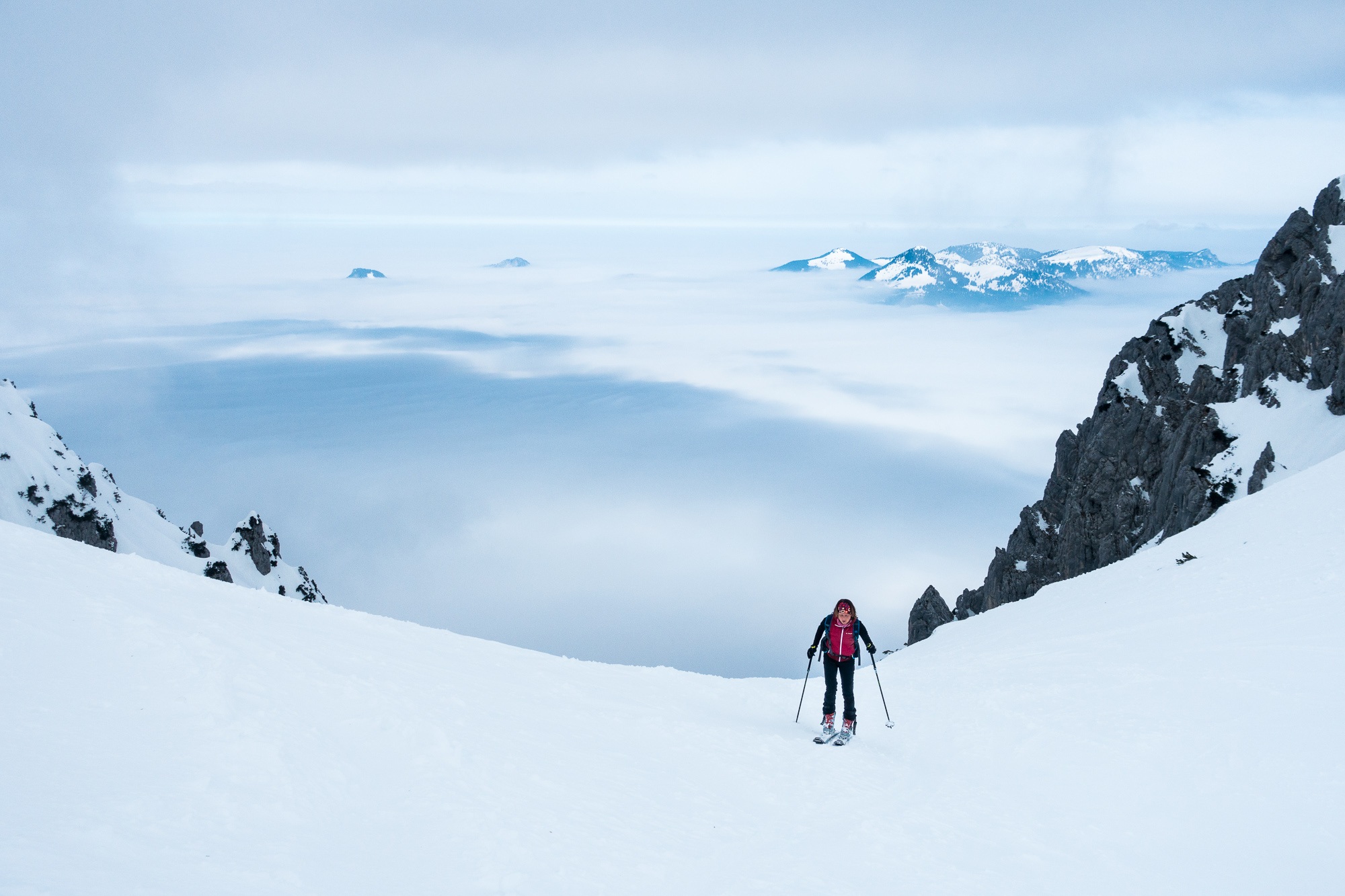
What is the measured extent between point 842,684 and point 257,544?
92902mm

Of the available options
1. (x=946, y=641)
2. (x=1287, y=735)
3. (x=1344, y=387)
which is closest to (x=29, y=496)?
(x=946, y=641)

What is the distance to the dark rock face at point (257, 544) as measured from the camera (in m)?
87.5

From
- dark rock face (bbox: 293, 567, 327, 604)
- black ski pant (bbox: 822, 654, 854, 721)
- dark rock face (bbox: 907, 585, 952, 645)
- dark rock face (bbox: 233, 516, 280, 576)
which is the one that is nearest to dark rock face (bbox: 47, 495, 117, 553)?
dark rock face (bbox: 233, 516, 280, 576)

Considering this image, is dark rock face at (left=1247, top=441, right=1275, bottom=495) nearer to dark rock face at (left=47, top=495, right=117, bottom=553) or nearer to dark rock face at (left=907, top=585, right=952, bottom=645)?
dark rock face at (left=907, top=585, right=952, bottom=645)

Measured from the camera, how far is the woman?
1214 cm

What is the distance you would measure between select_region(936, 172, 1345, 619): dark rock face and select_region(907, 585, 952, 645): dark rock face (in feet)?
17.2

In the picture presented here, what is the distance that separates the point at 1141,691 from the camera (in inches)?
517

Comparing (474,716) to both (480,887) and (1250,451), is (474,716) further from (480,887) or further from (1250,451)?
(1250,451)

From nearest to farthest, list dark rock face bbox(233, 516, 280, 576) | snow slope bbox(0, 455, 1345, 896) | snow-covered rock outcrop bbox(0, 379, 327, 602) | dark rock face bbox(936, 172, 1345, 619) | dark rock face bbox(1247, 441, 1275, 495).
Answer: snow slope bbox(0, 455, 1345, 896)
dark rock face bbox(1247, 441, 1275, 495)
dark rock face bbox(936, 172, 1345, 619)
snow-covered rock outcrop bbox(0, 379, 327, 602)
dark rock face bbox(233, 516, 280, 576)

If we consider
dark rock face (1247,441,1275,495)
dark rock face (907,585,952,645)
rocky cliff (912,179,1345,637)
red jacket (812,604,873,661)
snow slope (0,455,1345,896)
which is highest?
rocky cliff (912,179,1345,637)

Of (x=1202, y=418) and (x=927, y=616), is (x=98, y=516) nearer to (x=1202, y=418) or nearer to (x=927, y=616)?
(x=927, y=616)

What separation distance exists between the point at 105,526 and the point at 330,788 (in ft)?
304

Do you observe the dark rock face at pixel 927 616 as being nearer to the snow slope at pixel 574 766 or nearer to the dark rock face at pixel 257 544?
the snow slope at pixel 574 766

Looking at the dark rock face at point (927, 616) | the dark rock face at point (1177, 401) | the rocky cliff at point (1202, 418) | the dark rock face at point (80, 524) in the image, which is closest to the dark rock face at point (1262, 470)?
the rocky cliff at point (1202, 418)
